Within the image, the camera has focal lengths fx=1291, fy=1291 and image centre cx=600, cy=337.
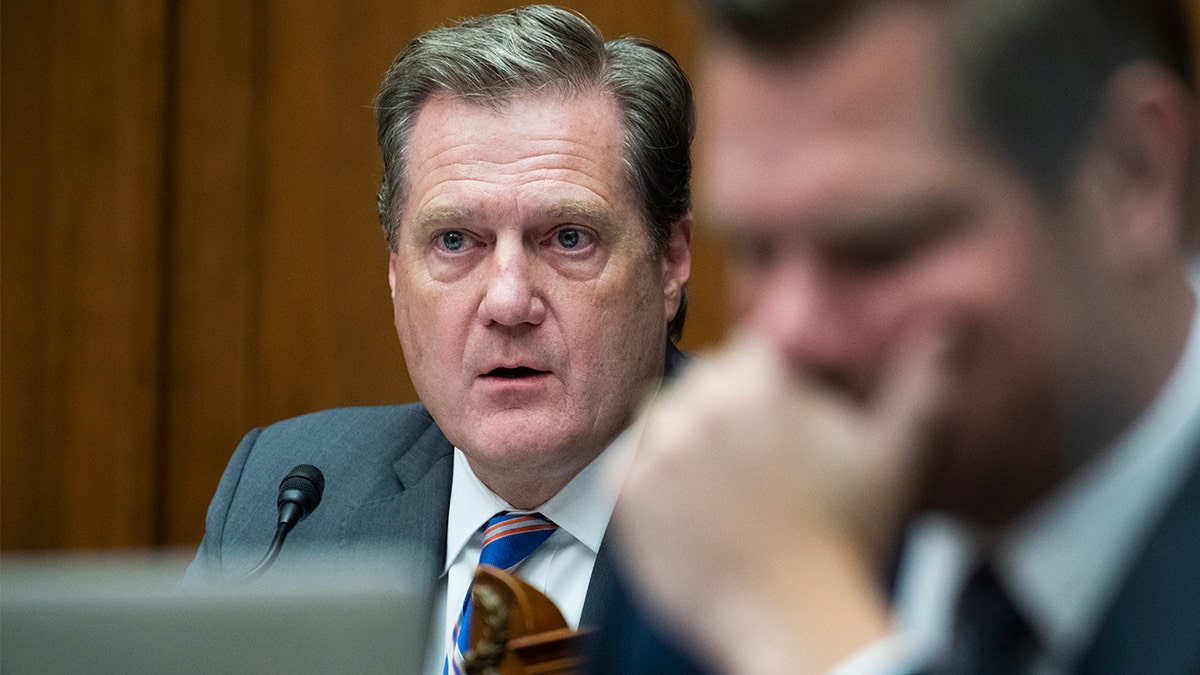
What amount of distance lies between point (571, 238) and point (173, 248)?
1806 millimetres

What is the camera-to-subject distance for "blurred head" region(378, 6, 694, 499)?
177 centimetres

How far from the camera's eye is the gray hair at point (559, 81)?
185cm

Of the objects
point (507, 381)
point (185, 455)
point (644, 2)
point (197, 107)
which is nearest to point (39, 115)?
point (197, 107)

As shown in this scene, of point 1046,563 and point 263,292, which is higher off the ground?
point 1046,563

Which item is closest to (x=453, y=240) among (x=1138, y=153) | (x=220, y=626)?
(x=220, y=626)

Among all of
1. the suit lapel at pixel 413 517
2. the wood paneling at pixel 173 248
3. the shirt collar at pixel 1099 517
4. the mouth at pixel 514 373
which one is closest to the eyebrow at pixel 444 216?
the mouth at pixel 514 373

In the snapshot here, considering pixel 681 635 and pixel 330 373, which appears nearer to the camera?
pixel 681 635

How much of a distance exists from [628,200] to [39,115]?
213cm

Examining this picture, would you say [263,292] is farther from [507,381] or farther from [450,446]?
[507,381]

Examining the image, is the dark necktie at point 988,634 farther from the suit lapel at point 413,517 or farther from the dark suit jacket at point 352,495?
the suit lapel at point 413,517

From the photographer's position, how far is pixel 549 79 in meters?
1.85

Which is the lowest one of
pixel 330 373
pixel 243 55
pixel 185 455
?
pixel 185 455

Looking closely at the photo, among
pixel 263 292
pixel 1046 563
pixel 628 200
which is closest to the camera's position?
pixel 1046 563

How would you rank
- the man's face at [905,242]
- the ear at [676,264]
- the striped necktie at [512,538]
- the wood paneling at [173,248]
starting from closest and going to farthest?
the man's face at [905,242], the striped necktie at [512,538], the ear at [676,264], the wood paneling at [173,248]
